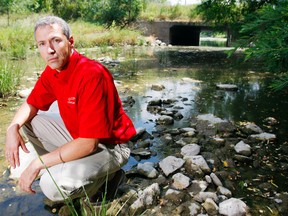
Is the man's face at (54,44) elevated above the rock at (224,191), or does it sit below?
above

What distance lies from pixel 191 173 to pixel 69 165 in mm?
1251

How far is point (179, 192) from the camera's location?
232 centimetres

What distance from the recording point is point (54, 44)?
1.84 meters

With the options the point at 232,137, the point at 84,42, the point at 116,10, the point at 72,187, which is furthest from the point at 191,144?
the point at 116,10

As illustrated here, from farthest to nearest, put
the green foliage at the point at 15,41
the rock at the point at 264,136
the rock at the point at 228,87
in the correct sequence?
the green foliage at the point at 15,41 < the rock at the point at 228,87 < the rock at the point at 264,136

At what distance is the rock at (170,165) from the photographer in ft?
8.66

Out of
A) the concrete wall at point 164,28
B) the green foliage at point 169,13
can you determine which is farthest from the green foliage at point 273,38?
the green foliage at point 169,13

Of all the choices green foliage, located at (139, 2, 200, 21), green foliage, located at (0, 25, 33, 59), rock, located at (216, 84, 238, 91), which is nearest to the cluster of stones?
rock, located at (216, 84, 238, 91)

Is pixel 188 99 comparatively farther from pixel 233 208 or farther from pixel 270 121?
pixel 233 208

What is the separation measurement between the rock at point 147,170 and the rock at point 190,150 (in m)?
0.48

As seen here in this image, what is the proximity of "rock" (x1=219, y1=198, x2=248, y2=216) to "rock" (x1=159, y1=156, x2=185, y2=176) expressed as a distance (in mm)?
618

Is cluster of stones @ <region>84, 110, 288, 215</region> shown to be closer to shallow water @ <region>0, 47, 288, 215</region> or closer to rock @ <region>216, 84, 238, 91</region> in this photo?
shallow water @ <region>0, 47, 288, 215</region>

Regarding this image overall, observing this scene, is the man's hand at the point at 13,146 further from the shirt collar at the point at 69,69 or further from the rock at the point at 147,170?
the rock at the point at 147,170

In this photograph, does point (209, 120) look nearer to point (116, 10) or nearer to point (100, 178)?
point (100, 178)
